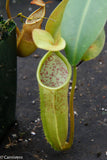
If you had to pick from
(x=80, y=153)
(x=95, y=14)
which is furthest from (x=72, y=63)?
(x=80, y=153)

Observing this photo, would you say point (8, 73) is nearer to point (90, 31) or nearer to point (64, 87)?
point (64, 87)

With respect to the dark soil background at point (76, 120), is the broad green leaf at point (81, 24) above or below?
above

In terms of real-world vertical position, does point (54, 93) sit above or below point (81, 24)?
below

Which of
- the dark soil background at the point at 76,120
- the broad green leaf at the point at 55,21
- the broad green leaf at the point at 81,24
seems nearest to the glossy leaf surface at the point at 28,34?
the broad green leaf at the point at 55,21

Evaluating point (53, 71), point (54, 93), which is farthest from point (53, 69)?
point (54, 93)

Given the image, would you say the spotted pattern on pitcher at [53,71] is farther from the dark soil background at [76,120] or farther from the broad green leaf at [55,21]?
the dark soil background at [76,120]

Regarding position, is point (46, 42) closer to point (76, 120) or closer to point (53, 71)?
point (53, 71)

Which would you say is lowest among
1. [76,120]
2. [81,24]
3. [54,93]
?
[76,120]
